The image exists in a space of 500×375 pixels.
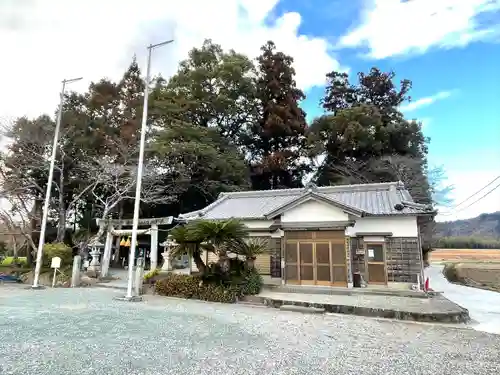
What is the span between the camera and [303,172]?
27.4 metres

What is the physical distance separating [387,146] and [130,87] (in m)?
21.0

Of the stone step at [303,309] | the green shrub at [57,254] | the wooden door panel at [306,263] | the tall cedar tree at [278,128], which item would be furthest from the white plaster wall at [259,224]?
the tall cedar tree at [278,128]

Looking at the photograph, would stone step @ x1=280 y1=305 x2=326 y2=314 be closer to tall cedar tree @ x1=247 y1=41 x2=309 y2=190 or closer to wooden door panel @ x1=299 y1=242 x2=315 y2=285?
wooden door panel @ x1=299 y1=242 x2=315 y2=285

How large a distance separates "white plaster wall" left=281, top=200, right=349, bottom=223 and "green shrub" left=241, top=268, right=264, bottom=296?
2.84m

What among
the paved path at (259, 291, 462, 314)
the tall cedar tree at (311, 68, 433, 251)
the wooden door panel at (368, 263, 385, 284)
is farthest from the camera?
the tall cedar tree at (311, 68, 433, 251)

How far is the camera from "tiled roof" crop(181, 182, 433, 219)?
12930 mm

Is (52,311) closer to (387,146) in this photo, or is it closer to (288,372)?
(288,372)

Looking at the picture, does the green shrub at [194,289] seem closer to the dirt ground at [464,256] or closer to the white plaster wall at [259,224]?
the white plaster wall at [259,224]

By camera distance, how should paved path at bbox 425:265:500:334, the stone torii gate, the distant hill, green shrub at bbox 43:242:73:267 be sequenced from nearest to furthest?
paved path at bbox 425:265:500:334, green shrub at bbox 43:242:73:267, the stone torii gate, the distant hill

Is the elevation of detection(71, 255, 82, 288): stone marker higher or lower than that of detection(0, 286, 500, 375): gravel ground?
higher

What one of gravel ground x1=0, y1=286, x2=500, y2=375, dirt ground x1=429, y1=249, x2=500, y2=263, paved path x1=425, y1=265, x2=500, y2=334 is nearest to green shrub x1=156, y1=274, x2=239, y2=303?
gravel ground x1=0, y1=286, x2=500, y2=375

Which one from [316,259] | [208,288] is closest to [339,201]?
[316,259]

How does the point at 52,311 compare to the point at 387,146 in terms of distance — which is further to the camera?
the point at 387,146

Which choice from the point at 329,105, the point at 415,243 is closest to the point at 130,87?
the point at 329,105
